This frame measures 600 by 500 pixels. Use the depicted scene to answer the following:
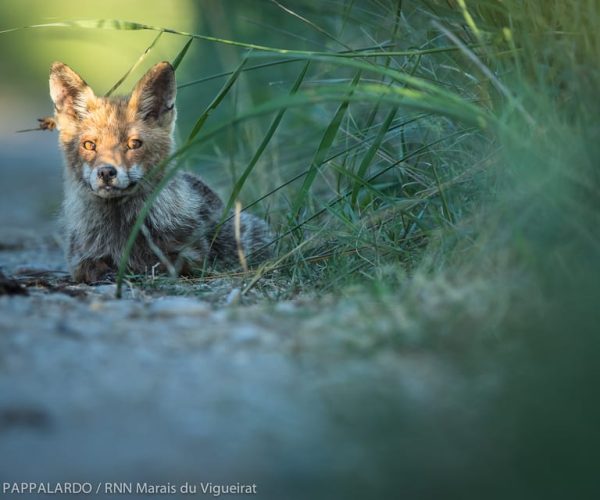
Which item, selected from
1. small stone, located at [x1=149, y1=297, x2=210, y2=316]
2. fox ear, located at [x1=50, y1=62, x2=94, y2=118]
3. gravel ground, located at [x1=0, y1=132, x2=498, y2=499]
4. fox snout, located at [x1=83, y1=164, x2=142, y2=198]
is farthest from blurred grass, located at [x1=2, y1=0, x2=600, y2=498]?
fox ear, located at [x1=50, y1=62, x2=94, y2=118]

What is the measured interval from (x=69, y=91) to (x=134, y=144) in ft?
1.68

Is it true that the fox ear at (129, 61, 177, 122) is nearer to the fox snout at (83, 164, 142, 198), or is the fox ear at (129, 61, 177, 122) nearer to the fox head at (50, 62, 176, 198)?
the fox head at (50, 62, 176, 198)

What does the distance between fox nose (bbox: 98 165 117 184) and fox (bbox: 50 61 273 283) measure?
75 millimetres

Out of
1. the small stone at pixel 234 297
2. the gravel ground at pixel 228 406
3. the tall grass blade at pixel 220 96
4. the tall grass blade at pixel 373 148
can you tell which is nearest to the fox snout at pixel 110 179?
the tall grass blade at pixel 220 96

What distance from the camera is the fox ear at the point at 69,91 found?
4.63 m

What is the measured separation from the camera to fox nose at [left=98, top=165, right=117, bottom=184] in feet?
13.9

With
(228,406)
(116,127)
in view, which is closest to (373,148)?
(116,127)

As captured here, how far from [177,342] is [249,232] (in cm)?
244

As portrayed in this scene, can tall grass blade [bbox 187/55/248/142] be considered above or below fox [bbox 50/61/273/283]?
above

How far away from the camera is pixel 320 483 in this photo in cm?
192

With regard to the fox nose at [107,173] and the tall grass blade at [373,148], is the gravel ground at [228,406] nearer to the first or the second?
the tall grass blade at [373,148]

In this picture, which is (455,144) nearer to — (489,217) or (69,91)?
(489,217)

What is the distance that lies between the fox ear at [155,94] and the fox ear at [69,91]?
25cm

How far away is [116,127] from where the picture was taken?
449cm
